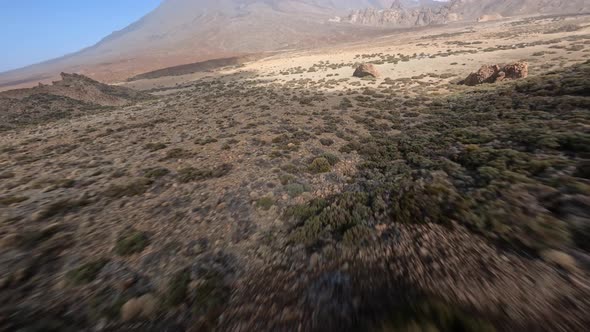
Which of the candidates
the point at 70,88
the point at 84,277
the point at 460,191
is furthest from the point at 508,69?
the point at 70,88

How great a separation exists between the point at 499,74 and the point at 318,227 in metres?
26.1

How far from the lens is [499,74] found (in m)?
22.6

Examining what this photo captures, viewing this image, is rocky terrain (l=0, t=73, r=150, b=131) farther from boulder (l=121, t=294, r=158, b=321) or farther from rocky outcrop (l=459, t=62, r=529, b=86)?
rocky outcrop (l=459, t=62, r=529, b=86)

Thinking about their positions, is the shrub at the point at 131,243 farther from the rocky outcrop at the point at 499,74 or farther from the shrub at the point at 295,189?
the rocky outcrop at the point at 499,74

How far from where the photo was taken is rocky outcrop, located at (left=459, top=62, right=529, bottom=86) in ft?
72.6

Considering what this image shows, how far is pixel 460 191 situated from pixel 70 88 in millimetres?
51609

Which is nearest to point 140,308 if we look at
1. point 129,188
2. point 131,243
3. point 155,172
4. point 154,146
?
point 131,243

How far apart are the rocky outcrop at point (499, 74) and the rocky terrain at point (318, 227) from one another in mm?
6821

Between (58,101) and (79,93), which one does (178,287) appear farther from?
(79,93)

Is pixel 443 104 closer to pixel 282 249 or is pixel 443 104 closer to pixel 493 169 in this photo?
pixel 493 169

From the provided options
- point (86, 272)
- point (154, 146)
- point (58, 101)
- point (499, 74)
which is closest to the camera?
point (86, 272)

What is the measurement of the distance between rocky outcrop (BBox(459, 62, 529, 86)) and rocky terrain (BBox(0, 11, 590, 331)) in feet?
22.4

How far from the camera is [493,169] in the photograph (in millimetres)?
8148

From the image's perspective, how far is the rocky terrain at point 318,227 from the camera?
4.34 meters
